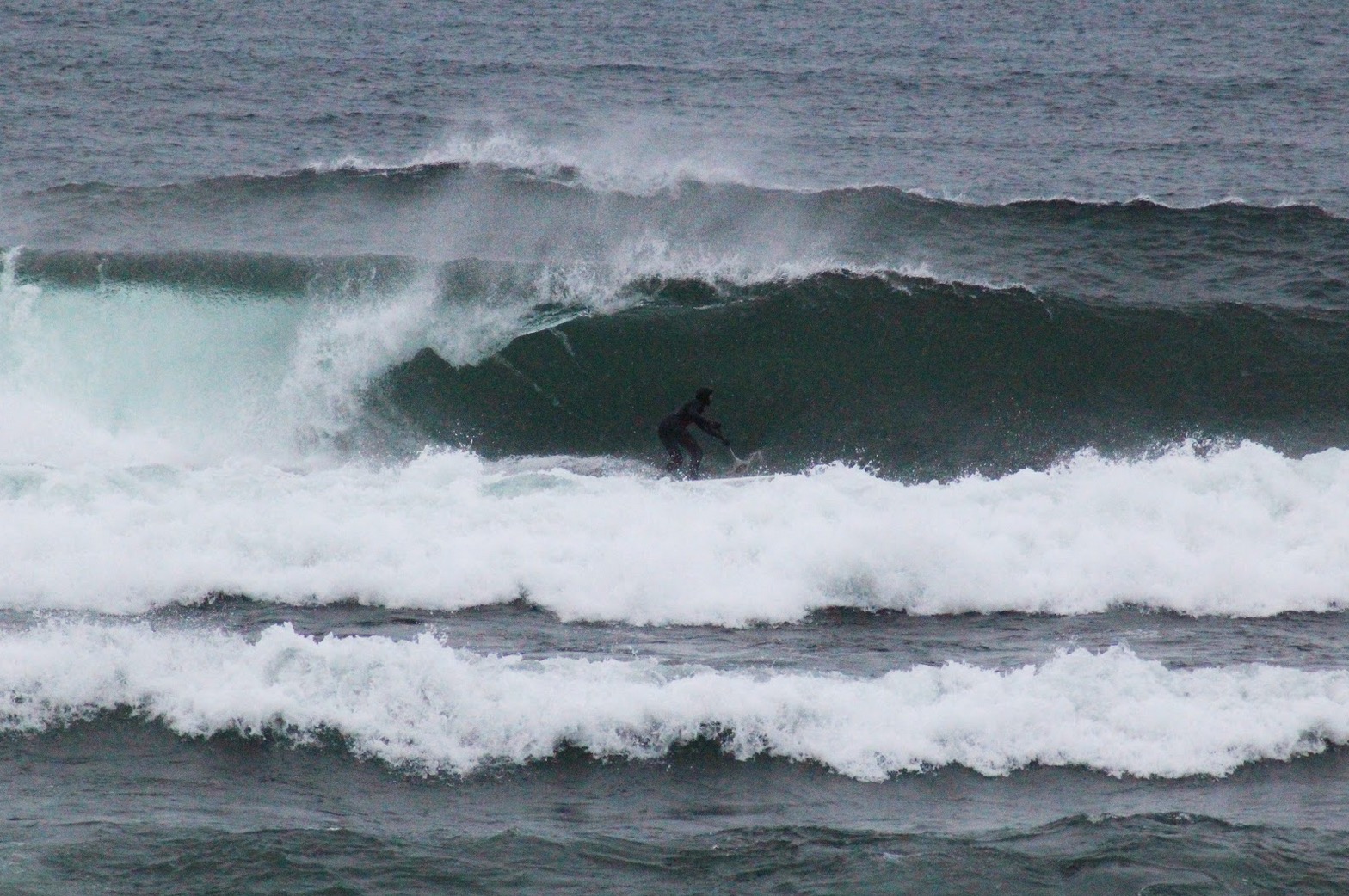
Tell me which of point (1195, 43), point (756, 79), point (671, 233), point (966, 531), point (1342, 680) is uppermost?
point (1195, 43)

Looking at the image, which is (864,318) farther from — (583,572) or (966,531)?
(583,572)

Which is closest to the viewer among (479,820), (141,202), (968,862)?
(968,862)

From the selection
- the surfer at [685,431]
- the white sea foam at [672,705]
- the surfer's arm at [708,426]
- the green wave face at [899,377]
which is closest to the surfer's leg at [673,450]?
the surfer at [685,431]

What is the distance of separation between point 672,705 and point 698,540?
3319 millimetres

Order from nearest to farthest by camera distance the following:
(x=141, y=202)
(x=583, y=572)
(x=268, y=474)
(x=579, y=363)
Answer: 1. (x=583, y=572)
2. (x=268, y=474)
3. (x=579, y=363)
4. (x=141, y=202)

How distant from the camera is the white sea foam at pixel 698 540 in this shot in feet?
39.5

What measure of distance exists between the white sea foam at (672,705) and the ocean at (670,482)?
0.04 meters

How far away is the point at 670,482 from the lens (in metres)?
14.5

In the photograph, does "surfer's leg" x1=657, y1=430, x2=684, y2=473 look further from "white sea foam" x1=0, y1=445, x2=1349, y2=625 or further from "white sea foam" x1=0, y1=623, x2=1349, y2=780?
"white sea foam" x1=0, y1=623, x2=1349, y2=780

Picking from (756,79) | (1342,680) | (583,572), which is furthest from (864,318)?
(756,79)

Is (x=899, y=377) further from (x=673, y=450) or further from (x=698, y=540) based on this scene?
(x=698, y=540)

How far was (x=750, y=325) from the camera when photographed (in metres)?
17.6

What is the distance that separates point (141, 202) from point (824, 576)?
13.9 metres

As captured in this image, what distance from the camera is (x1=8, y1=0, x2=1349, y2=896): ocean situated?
28.0ft
